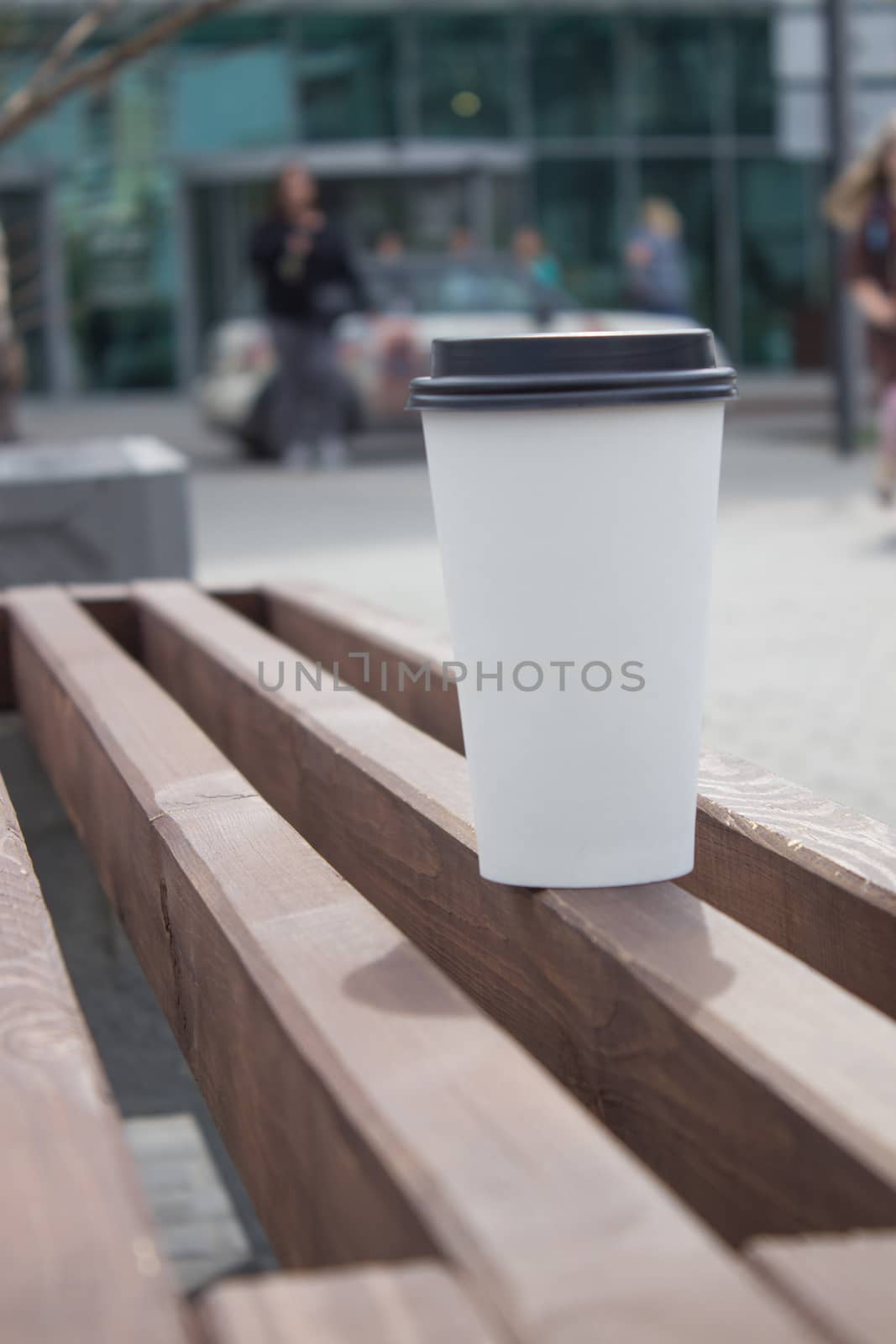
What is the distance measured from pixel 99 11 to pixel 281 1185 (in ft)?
9.80

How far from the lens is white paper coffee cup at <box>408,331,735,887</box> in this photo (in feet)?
4.37

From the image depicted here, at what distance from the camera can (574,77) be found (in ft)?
74.0

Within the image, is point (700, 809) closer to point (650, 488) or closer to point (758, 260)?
point (650, 488)

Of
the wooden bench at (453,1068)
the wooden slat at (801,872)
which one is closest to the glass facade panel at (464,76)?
the wooden bench at (453,1068)

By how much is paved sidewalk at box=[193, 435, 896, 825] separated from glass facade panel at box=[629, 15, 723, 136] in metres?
11.7

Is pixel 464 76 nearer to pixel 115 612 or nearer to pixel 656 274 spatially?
pixel 656 274

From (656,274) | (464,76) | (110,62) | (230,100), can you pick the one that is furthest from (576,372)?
(230,100)

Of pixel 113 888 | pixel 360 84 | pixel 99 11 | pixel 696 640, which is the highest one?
pixel 360 84

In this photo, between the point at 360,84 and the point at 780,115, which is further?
the point at 360,84

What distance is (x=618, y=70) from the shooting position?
22.6m

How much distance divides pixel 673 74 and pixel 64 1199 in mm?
23344

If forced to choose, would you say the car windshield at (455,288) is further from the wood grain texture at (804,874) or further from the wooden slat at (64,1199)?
the wooden slat at (64,1199)

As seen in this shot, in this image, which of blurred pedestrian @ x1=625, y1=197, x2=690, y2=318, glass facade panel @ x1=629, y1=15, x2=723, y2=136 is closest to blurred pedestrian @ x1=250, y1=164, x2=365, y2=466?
blurred pedestrian @ x1=625, y1=197, x2=690, y2=318

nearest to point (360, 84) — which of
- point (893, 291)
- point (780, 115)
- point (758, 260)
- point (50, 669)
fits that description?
point (758, 260)
